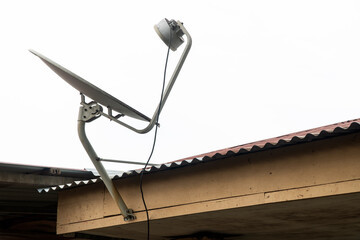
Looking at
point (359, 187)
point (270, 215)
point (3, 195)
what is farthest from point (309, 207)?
point (3, 195)

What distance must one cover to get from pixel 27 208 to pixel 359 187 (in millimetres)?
5513

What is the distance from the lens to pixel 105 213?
6.02m

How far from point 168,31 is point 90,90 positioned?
1044 mm

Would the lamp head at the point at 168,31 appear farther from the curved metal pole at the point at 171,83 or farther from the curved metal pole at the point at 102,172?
the curved metal pole at the point at 102,172

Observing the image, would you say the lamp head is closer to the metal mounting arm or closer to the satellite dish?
the metal mounting arm

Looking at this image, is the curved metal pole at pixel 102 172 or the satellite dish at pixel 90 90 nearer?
the satellite dish at pixel 90 90

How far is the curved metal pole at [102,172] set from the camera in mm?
5270

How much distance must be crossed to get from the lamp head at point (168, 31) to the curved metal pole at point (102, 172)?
1.14 m

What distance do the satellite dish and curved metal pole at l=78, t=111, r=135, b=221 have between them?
30 centimetres

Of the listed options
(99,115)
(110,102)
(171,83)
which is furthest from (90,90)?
(171,83)

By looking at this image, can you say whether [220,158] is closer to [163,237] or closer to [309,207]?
[309,207]

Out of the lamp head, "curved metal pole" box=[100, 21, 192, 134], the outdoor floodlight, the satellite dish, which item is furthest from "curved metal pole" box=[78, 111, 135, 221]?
the lamp head

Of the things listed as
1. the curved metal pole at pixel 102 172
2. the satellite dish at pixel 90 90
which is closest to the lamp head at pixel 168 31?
the satellite dish at pixel 90 90

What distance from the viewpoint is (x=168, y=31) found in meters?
5.32
